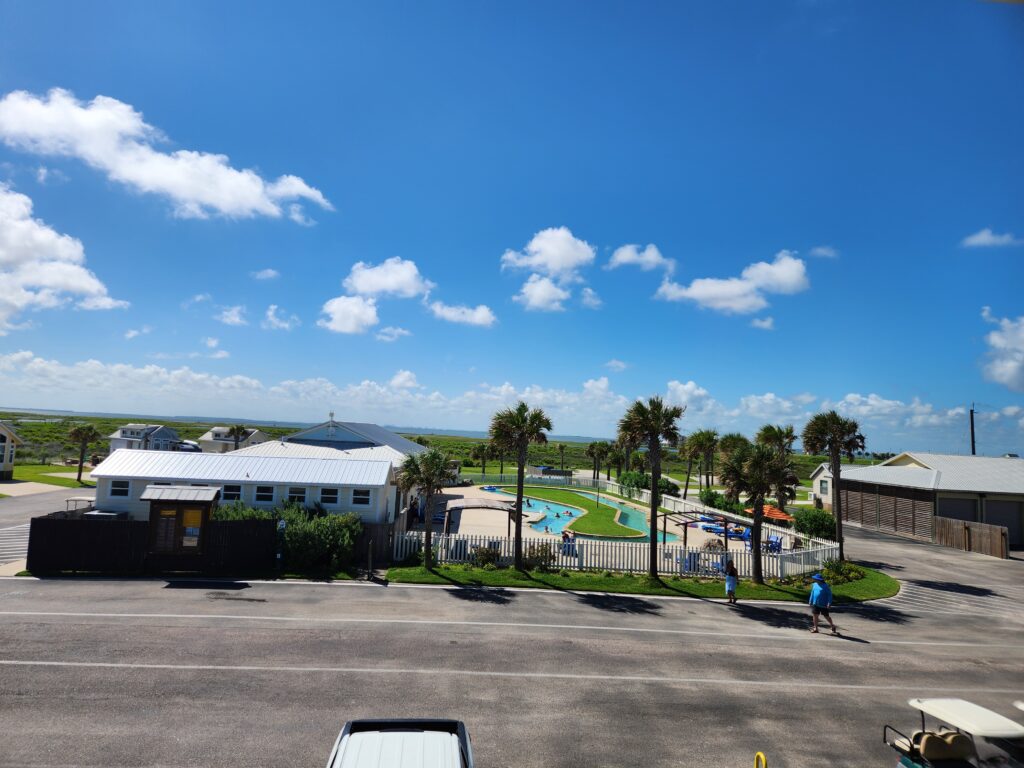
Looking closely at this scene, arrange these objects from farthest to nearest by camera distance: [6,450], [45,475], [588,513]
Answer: [45,475] < [6,450] < [588,513]

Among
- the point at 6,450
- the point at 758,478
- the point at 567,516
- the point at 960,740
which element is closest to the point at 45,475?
the point at 6,450

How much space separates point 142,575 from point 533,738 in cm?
1840

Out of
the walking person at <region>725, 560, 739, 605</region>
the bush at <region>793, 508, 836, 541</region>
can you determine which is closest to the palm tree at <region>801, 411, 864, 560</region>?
the bush at <region>793, 508, 836, 541</region>

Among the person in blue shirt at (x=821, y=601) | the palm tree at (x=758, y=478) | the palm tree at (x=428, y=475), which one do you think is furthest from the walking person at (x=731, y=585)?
the palm tree at (x=428, y=475)

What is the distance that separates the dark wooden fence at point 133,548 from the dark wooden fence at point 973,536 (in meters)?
40.6

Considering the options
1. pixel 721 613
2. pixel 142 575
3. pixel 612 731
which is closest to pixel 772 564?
pixel 721 613

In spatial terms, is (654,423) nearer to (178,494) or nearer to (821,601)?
(821,601)

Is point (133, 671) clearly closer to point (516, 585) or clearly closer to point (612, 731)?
point (612, 731)

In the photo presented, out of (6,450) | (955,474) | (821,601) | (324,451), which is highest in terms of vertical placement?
(955,474)

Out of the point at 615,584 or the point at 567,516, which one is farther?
the point at 567,516

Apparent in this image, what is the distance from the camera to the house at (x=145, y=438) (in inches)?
2534

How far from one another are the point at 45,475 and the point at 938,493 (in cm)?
7688

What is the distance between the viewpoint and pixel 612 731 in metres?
10.9

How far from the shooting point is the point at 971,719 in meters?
8.26
